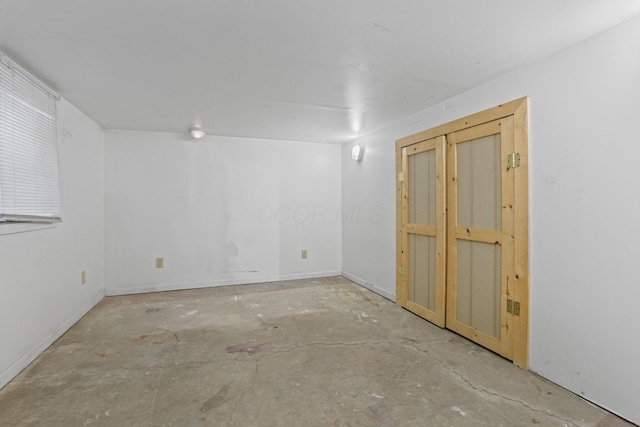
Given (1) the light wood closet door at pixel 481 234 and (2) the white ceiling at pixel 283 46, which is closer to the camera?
(2) the white ceiling at pixel 283 46

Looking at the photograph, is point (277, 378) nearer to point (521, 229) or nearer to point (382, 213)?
point (521, 229)

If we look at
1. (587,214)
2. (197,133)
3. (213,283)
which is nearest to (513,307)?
(587,214)

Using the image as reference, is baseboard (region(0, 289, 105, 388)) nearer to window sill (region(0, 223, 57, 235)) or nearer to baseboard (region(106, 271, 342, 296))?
baseboard (region(106, 271, 342, 296))

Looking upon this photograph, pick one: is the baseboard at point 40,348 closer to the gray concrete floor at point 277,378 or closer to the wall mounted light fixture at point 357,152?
the gray concrete floor at point 277,378

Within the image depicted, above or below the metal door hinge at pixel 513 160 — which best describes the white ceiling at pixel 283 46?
above

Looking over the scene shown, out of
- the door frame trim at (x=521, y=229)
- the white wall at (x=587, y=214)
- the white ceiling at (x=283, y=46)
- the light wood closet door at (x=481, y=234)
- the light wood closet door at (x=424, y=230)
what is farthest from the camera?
the light wood closet door at (x=424, y=230)

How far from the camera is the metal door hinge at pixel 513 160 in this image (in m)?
2.23

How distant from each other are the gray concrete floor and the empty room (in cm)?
2

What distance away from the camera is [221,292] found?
13.7 feet

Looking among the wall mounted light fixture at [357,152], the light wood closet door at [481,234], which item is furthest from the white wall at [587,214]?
the wall mounted light fixture at [357,152]

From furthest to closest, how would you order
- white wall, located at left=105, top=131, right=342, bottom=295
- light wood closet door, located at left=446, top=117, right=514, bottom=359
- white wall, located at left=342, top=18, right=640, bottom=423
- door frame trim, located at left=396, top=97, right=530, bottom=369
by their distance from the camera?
white wall, located at left=105, top=131, right=342, bottom=295
light wood closet door, located at left=446, top=117, right=514, bottom=359
door frame trim, located at left=396, top=97, right=530, bottom=369
white wall, located at left=342, top=18, right=640, bottom=423

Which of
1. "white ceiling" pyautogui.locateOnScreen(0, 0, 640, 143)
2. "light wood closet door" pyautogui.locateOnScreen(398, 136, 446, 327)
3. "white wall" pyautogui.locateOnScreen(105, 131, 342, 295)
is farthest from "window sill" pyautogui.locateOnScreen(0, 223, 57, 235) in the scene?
"light wood closet door" pyautogui.locateOnScreen(398, 136, 446, 327)

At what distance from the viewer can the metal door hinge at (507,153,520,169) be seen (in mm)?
2234

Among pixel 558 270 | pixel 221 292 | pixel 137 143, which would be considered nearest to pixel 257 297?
pixel 221 292
